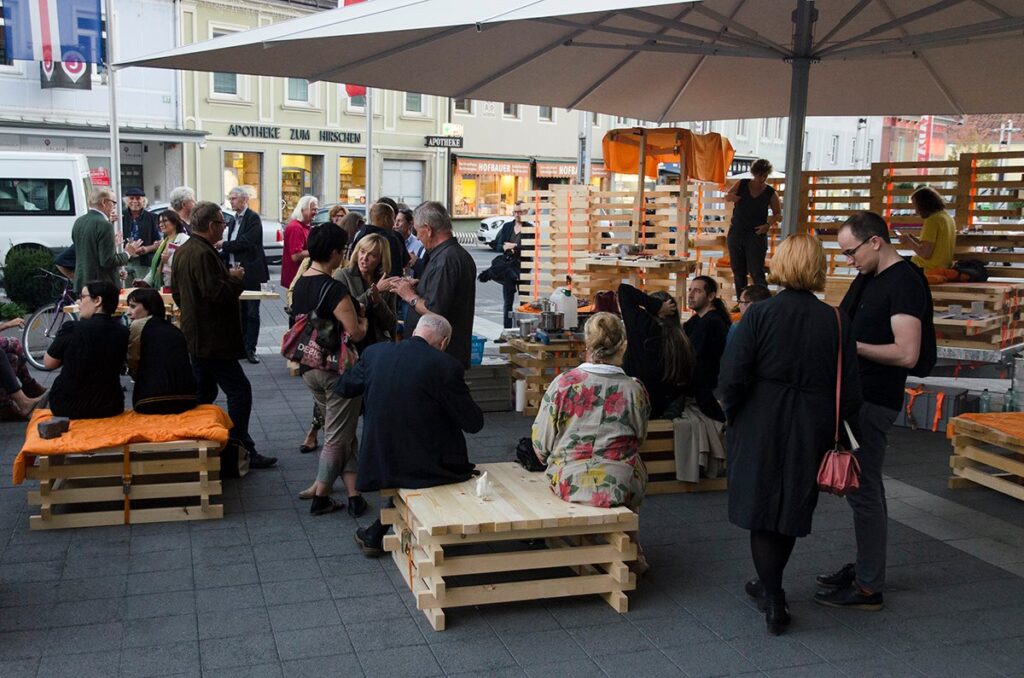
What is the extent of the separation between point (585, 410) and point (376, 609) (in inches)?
52.5

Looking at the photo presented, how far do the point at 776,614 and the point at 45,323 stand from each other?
28.9 ft

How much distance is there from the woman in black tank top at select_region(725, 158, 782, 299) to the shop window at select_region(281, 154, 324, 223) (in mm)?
22708

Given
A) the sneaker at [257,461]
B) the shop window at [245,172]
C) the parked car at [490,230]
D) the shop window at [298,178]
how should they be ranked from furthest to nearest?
the parked car at [490,230], the shop window at [298,178], the shop window at [245,172], the sneaker at [257,461]

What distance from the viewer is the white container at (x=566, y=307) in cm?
859

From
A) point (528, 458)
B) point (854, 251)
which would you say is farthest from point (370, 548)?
point (854, 251)

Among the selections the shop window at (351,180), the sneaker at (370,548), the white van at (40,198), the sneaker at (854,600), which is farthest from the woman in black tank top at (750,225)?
the shop window at (351,180)

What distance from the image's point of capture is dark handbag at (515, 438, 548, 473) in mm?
5195

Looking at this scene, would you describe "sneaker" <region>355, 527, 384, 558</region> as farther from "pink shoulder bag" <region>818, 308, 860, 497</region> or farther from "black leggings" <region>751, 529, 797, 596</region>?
"pink shoulder bag" <region>818, 308, 860, 497</region>

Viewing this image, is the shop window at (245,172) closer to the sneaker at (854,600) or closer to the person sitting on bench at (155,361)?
the person sitting on bench at (155,361)

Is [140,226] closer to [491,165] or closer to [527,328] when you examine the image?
[527,328]

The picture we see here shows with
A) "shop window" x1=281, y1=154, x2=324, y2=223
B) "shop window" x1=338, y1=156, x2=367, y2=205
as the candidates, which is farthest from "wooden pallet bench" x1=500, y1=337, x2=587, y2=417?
"shop window" x1=338, y1=156, x2=367, y2=205

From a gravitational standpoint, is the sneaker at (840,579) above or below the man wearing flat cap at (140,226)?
below

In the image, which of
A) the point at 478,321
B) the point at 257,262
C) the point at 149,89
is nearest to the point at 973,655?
the point at 257,262

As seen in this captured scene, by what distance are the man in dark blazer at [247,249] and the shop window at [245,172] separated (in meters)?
19.9
